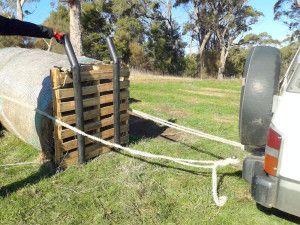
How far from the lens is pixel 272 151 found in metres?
3.54

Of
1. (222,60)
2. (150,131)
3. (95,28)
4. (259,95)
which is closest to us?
Result: (259,95)

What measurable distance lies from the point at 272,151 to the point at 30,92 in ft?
13.5

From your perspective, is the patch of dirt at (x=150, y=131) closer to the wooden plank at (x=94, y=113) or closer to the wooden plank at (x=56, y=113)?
the wooden plank at (x=94, y=113)

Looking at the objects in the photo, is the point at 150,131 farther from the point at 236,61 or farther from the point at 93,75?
the point at 236,61

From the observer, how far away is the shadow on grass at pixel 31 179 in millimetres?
5219

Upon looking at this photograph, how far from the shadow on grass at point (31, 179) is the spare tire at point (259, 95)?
10.2 feet

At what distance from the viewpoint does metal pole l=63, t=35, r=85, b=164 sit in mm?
5633

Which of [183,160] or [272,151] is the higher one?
[272,151]

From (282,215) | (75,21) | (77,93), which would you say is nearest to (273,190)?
(282,215)

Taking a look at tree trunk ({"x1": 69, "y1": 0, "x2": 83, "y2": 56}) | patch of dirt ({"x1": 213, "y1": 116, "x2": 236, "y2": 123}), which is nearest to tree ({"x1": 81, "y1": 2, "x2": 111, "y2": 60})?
tree trunk ({"x1": 69, "y1": 0, "x2": 83, "y2": 56})

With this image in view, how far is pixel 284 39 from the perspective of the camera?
47.9 m

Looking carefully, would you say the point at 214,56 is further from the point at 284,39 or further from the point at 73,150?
the point at 73,150

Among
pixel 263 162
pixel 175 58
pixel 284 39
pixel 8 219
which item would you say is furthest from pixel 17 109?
pixel 284 39

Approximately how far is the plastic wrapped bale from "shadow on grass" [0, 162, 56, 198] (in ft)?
0.98
